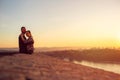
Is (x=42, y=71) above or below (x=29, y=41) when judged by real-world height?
below

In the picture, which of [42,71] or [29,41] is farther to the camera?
[29,41]

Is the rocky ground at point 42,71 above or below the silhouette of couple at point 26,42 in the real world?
below

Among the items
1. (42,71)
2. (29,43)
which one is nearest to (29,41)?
(29,43)

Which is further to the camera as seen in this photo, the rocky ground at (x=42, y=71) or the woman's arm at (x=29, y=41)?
the woman's arm at (x=29, y=41)

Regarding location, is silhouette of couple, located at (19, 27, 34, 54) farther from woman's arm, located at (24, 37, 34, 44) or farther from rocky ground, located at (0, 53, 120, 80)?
rocky ground, located at (0, 53, 120, 80)

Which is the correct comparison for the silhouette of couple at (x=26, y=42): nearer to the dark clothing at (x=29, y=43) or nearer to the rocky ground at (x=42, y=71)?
the dark clothing at (x=29, y=43)

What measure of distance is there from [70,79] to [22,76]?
0.67 m

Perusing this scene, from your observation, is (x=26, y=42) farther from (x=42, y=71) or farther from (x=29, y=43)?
(x=42, y=71)

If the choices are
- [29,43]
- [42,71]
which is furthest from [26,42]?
[42,71]

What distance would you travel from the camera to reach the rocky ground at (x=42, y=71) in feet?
11.6

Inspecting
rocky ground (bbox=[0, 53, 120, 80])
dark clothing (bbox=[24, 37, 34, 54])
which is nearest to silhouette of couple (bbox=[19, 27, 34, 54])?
dark clothing (bbox=[24, 37, 34, 54])

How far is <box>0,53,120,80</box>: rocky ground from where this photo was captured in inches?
139

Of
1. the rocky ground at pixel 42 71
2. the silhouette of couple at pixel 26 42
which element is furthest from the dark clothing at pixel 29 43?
the rocky ground at pixel 42 71

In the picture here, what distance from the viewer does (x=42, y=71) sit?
12.6ft
